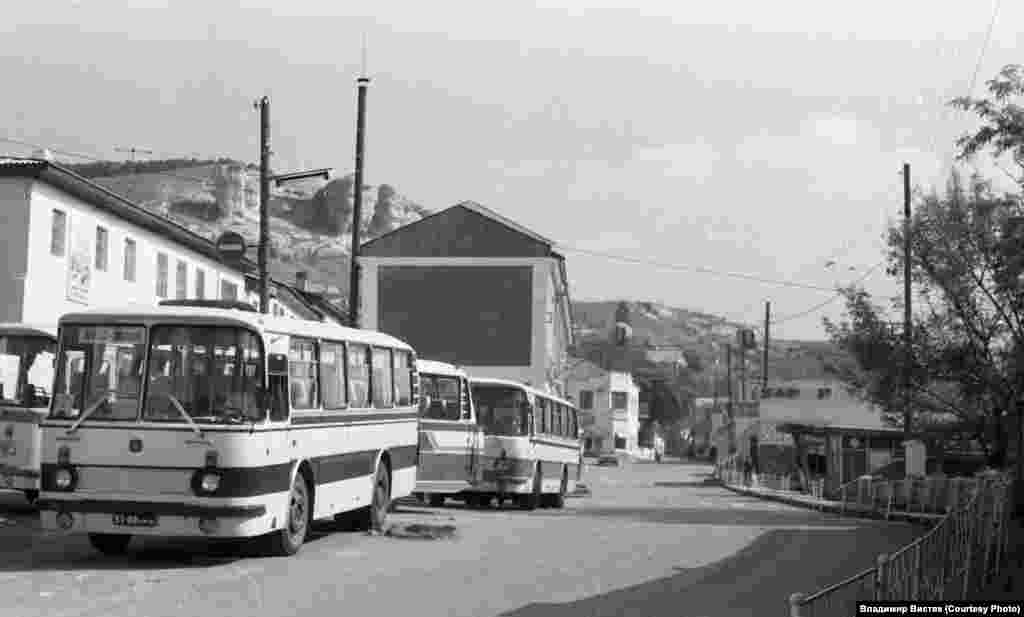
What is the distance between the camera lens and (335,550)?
54.9ft

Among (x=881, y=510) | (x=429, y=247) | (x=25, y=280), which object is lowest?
(x=881, y=510)

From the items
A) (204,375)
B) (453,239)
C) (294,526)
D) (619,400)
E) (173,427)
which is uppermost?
(453,239)

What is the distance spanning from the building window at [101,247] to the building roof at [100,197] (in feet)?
2.14

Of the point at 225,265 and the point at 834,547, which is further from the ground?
the point at 225,265

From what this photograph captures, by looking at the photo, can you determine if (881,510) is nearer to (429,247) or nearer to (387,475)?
(387,475)

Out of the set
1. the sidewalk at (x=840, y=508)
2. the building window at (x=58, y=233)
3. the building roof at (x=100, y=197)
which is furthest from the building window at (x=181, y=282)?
the sidewalk at (x=840, y=508)

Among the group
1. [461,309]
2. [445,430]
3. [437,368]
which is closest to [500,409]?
[445,430]

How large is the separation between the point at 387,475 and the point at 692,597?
735cm

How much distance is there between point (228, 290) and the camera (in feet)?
174

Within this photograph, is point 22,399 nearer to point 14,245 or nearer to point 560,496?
point 14,245

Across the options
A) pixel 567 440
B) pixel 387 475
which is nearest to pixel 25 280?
pixel 567 440

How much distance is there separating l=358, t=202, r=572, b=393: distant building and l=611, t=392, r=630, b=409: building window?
231ft

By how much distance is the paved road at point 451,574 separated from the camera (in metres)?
11.7

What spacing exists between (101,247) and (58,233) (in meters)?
2.93
